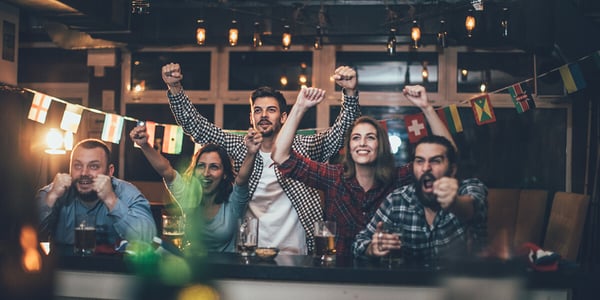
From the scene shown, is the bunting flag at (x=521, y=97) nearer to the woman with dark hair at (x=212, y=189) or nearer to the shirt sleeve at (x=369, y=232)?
the woman with dark hair at (x=212, y=189)

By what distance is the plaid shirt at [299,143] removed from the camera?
3479mm

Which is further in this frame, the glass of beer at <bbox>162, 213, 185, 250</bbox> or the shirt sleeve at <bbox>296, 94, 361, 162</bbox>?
the shirt sleeve at <bbox>296, 94, 361, 162</bbox>

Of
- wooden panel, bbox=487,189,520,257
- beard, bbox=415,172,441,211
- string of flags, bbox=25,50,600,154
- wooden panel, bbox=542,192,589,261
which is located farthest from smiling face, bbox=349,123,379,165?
wooden panel, bbox=487,189,520,257

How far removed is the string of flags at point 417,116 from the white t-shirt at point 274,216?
55.2 inches

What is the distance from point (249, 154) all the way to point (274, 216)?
583 millimetres

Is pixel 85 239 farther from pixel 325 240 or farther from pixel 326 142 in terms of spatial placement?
pixel 326 142

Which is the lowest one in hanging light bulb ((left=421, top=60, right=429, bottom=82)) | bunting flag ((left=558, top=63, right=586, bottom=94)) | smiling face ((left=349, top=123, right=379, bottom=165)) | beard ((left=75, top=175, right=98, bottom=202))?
beard ((left=75, top=175, right=98, bottom=202))

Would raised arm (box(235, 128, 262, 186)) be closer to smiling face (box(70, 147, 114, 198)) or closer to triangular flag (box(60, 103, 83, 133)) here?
smiling face (box(70, 147, 114, 198))

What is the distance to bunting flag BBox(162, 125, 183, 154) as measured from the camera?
5836 millimetres

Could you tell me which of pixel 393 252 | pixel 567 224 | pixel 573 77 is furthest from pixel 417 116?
pixel 393 252

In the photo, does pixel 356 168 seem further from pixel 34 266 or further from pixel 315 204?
pixel 34 266

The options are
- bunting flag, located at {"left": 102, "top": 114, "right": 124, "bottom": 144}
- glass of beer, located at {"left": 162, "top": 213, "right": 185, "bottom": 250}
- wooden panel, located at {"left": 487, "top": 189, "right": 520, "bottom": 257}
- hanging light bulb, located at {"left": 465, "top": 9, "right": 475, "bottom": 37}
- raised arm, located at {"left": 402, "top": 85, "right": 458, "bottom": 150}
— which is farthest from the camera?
wooden panel, located at {"left": 487, "top": 189, "right": 520, "bottom": 257}

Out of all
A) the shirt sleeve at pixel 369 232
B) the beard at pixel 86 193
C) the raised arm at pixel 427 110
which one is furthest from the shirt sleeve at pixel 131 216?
the raised arm at pixel 427 110

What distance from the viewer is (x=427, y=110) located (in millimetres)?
3033
